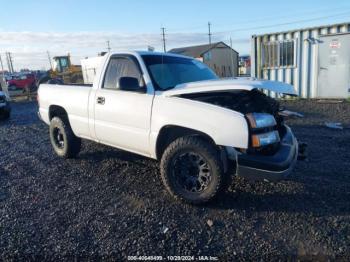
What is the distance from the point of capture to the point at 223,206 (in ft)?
12.0

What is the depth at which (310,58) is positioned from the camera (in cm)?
1176

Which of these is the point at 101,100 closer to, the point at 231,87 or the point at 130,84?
the point at 130,84

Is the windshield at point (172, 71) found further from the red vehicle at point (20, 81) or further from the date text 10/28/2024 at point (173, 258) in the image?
the red vehicle at point (20, 81)

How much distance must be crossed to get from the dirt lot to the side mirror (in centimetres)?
144

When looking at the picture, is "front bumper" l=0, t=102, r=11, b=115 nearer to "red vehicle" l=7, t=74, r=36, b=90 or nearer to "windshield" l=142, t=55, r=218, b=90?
"windshield" l=142, t=55, r=218, b=90

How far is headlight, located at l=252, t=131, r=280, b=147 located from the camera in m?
3.19

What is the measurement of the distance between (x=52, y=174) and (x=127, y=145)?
64.3 inches

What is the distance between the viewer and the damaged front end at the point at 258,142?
319 centimetres

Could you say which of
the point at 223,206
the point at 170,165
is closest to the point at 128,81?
the point at 170,165

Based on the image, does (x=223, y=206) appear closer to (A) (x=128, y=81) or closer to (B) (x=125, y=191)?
(B) (x=125, y=191)

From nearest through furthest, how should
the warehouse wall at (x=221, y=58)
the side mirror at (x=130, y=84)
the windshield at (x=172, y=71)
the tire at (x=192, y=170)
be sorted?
the tire at (x=192, y=170) < the side mirror at (x=130, y=84) < the windshield at (x=172, y=71) < the warehouse wall at (x=221, y=58)

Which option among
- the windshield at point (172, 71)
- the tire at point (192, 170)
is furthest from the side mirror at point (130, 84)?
the tire at point (192, 170)

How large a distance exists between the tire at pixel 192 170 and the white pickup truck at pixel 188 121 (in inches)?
0.5

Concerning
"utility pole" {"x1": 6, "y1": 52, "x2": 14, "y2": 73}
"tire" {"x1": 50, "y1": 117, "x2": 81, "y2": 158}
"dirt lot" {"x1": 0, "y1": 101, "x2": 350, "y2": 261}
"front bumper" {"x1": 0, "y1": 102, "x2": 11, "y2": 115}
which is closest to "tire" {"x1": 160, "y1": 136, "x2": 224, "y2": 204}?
"dirt lot" {"x1": 0, "y1": 101, "x2": 350, "y2": 261}
